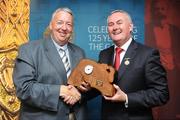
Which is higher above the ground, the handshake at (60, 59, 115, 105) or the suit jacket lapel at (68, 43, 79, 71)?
the suit jacket lapel at (68, 43, 79, 71)

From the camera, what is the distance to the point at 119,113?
2.60 m

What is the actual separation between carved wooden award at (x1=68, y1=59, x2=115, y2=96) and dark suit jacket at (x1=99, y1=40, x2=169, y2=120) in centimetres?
14

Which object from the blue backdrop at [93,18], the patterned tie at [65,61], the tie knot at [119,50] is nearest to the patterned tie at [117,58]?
the tie knot at [119,50]

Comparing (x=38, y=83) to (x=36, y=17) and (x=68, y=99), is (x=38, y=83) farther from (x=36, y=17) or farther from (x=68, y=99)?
(x=36, y=17)

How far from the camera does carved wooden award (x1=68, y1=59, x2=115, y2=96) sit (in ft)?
7.98

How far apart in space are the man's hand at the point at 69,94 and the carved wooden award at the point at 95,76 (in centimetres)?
4

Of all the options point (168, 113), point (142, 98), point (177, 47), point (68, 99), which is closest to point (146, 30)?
point (177, 47)

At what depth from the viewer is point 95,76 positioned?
246 centimetres

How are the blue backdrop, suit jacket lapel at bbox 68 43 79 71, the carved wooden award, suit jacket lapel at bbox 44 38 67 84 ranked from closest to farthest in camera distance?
the carved wooden award
suit jacket lapel at bbox 44 38 67 84
suit jacket lapel at bbox 68 43 79 71
the blue backdrop

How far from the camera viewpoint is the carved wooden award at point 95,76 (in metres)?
2.43

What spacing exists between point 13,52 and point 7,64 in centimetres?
12

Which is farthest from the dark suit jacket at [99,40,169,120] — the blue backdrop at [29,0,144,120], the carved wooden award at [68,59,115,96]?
the blue backdrop at [29,0,144,120]

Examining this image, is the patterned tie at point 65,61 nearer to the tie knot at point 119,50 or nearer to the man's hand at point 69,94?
the man's hand at point 69,94

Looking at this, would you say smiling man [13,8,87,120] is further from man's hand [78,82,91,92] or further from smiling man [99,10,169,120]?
smiling man [99,10,169,120]
